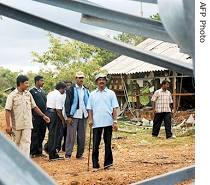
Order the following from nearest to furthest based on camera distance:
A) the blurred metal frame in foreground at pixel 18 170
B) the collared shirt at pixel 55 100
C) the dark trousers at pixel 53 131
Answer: the blurred metal frame in foreground at pixel 18 170
the collared shirt at pixel 55 100
the dark trousers at pixel 53 131

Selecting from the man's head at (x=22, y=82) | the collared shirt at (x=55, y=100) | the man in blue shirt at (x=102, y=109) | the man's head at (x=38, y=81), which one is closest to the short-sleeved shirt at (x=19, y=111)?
the man's head at (x=22, y=82)

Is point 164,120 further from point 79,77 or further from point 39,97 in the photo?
point 79,77

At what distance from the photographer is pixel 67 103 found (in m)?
8.72

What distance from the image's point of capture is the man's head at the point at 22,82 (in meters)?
6.73

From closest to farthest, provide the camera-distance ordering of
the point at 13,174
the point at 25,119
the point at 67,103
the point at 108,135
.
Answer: the point at 13,174, the point at 25,119, the point at 108,135, the point at 67,103

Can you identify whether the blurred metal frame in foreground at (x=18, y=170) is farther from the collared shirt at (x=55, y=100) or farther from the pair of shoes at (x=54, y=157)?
the pair of shoes at (x=54, y=157)

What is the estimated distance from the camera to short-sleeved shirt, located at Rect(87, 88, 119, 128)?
7.61 m

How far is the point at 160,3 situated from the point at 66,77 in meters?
27.2

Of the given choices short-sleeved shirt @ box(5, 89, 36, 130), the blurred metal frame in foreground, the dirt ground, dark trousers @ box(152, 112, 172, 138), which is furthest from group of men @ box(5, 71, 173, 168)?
the blurred metal frame in foreground

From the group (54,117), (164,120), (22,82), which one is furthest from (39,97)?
(164,120)

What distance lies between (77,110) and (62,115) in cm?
71

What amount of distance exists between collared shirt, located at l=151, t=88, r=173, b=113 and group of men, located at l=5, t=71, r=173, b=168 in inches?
118

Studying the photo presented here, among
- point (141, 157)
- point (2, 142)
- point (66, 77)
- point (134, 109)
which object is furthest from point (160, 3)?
point (66, 77)

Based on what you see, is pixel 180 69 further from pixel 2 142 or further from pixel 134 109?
pixel 134 109
